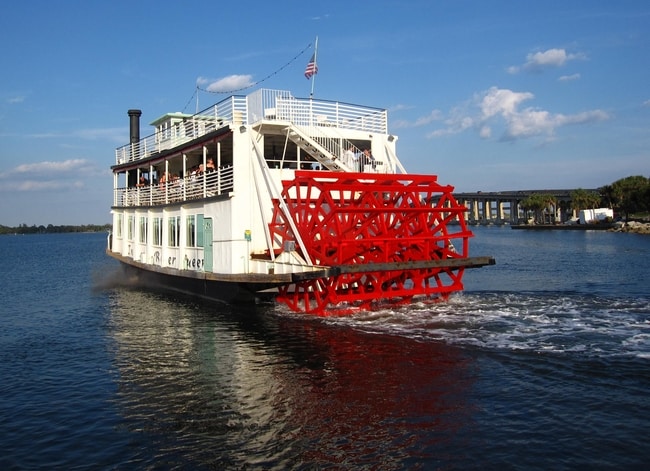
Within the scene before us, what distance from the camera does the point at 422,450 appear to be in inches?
264

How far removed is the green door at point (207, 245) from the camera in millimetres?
16859

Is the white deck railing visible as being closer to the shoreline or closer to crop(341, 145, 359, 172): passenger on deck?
crop(341, 145, 359, 172): passenger on deck

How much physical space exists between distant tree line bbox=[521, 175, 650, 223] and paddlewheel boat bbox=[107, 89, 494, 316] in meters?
69.7

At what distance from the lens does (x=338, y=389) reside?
8.98 m

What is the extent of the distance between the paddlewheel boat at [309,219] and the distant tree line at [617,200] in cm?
6970

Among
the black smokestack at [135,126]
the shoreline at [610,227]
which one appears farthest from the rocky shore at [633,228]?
the black smokestack at [135,126]

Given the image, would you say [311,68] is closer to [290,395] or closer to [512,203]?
[290,395]

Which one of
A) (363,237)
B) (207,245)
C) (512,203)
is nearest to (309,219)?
(363,237)

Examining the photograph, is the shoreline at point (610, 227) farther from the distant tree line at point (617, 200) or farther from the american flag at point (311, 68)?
the american flag at point (311, 68)

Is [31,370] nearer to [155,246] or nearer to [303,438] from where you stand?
[303,438]

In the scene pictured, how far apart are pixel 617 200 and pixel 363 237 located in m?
78.2

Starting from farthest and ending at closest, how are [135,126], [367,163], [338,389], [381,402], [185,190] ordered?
[135,126] → [185,190] → [367,163] → [338,389] → [381,402]

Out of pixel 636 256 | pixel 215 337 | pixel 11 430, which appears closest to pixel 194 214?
pixel 215 337

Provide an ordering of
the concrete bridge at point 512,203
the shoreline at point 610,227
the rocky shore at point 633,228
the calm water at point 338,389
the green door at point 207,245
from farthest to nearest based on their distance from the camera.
→ the concrete bridge at point 512,203, the shoreline at point 610,227, the rocky shore at point 633,228, the green door at point 207,245, the calm water at point 338,389
